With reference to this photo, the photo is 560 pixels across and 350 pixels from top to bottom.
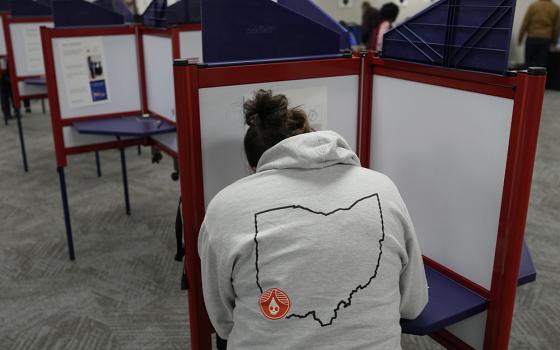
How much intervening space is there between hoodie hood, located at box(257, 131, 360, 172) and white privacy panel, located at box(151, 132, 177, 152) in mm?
1463

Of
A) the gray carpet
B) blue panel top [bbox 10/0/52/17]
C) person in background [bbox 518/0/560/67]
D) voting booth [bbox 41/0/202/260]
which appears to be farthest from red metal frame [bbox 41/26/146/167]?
person in background [bbox 518/0/560/67]

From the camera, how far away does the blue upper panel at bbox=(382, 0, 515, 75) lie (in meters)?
1.10

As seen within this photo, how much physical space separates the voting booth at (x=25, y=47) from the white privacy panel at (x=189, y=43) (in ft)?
5.49

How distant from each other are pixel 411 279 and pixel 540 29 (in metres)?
6.99

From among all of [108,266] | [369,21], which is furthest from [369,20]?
[108,266]

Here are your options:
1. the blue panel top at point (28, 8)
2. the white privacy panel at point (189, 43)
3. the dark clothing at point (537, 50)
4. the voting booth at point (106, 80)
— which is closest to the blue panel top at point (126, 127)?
the voting booth at point (106, 80)

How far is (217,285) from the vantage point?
3.59ft

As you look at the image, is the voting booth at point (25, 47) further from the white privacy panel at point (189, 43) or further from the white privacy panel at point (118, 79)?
the white privacy panel at point (189, 43)

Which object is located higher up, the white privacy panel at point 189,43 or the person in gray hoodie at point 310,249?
the white privacy panel at point 189,43

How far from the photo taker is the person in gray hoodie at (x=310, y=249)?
96 cm

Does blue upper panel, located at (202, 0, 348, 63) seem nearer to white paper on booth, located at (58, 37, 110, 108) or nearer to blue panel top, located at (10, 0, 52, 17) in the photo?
white paper on booth, located at (58, 37, 110, 108)

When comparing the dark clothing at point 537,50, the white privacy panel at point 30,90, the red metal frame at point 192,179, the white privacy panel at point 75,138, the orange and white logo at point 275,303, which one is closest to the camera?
the orange and white logo at point 275,303

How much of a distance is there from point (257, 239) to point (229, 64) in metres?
0.48

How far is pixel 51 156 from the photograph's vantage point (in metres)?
4.36
